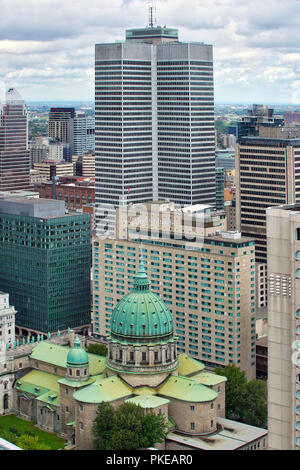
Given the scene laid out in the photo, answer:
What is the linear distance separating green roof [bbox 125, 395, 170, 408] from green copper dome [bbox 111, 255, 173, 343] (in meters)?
11.2

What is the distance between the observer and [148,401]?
158 m

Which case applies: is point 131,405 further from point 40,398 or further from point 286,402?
point 286,402

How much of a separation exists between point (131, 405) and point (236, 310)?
48509mm

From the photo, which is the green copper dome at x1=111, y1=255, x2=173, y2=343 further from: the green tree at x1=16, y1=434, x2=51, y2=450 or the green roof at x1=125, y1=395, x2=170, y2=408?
the green tree at x1=16, y1=434, x2=51, y2=450

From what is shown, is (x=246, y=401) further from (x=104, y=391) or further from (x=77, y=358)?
(x=77, y=358)

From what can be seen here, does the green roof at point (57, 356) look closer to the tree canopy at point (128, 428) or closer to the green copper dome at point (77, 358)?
the green copper dome at point (77, 358)

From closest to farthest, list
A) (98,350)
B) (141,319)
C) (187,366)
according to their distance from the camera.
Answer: (141,319)
(187,366)
(98,350)

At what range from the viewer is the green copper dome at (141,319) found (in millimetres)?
165125

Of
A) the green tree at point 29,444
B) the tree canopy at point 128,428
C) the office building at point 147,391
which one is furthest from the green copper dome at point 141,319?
the green tree at point 29,444

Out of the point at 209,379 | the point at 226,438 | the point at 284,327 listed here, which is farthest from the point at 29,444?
the point at 284,327

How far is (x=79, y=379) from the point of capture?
170 metres

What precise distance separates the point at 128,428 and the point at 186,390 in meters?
15.1
